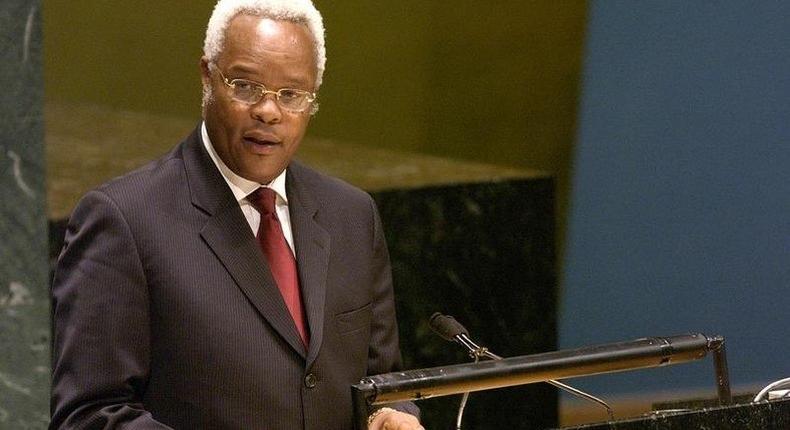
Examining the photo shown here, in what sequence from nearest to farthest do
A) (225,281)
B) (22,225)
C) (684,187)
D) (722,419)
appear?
(722,419), (225,281), (22,225), (684,187)

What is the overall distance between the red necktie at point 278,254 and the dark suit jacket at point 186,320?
2 cm

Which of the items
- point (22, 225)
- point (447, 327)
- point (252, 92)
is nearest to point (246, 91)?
point (252, 92)

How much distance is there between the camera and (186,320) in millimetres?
2107

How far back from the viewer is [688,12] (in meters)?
4.29

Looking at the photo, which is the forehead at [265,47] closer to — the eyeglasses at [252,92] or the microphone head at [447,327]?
the eyeglasses at [252,92]

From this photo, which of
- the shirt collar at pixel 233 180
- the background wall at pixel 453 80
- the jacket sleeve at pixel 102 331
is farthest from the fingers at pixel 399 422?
the background wall at pixel 453 80

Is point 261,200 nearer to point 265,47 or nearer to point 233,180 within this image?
point 233,180

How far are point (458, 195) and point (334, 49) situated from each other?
576 millimetres

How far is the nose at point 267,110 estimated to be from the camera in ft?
7.09

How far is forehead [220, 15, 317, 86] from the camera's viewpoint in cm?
217

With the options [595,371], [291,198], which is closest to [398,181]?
[291,198]

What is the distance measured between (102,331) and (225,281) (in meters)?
0.21

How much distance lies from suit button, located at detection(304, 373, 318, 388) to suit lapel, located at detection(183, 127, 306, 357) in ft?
0.12

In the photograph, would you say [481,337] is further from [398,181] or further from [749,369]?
[749,369]
